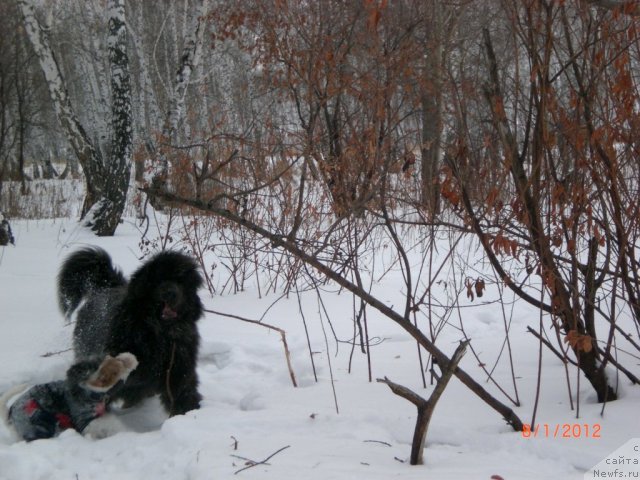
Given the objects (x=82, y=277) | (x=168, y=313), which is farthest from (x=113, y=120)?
(x=168, y=313)

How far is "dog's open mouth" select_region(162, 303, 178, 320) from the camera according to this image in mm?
3055

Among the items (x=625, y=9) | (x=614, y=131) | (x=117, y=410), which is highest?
(x=625, y=9)

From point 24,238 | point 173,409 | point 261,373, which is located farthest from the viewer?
point 24,238

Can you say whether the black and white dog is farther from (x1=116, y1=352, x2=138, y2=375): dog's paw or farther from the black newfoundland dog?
the black newfoundland dog

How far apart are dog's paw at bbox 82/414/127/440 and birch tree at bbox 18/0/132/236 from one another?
6065mm

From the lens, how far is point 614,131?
213 centimetres

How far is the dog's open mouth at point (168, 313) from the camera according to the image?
305cm

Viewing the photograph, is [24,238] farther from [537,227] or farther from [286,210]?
[537,227]

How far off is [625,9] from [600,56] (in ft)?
0.56

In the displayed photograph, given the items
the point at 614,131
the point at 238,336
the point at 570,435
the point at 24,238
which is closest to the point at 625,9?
the point at 614,131

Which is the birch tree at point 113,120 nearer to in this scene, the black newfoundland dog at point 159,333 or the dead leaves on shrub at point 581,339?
the black newfoundland dog at point 159,333

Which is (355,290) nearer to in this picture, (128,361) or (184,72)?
(128,361)
